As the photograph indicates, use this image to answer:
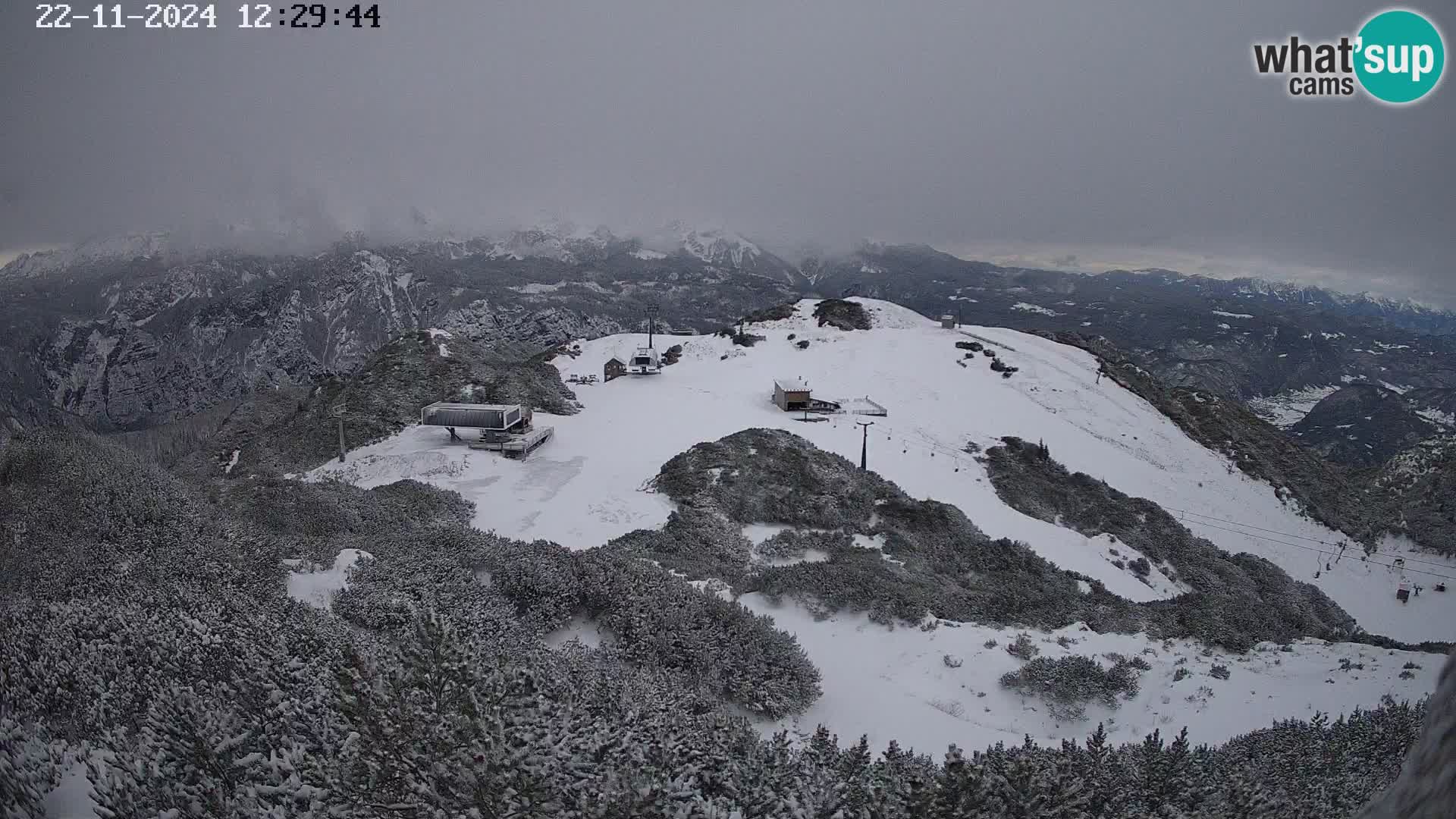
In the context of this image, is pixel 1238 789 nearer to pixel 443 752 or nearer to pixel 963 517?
pixel 443 752

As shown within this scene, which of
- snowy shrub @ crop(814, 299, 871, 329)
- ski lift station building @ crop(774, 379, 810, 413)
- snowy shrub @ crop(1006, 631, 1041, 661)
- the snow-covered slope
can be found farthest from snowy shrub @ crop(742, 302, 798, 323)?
snowy shrub @ crop(1006, 631, 1041, 661)

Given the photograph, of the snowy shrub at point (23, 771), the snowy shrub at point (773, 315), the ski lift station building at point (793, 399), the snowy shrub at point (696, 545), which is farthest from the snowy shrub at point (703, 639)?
the snowy shrub at point (773, 315)

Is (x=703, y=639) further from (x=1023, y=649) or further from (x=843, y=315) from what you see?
(x=843, y=315)

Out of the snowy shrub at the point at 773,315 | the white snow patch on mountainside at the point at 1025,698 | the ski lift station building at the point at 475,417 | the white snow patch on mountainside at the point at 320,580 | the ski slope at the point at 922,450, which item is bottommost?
the ski slope at the point at 922,450

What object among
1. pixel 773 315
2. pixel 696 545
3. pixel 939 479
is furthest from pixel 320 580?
pixel 773 315

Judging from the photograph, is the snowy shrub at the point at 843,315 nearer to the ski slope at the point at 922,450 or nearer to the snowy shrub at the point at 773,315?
the snowy shrub at the point at 773,315

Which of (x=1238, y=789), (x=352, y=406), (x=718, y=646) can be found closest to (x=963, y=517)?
(x=718, y=646)

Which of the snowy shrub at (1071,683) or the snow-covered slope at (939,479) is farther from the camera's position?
the snow-covered slope at (939,479)
